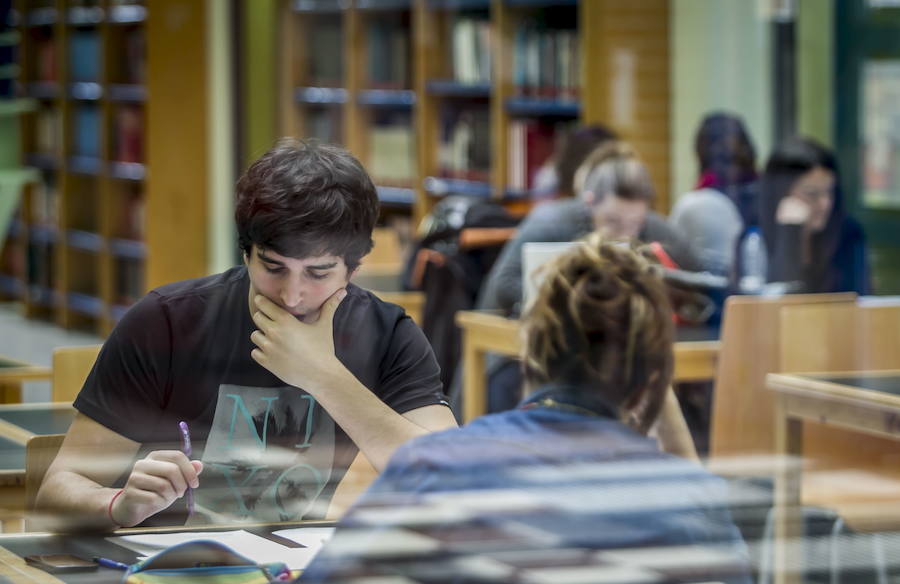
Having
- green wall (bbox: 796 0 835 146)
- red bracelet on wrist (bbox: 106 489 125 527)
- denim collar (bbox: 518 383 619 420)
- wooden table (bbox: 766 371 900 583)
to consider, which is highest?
green wall (bbox: 796 0 835 146)

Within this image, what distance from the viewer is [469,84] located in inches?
191

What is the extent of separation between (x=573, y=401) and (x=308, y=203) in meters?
0.38

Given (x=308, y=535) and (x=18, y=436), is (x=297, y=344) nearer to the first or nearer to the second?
(x=308, y=535)

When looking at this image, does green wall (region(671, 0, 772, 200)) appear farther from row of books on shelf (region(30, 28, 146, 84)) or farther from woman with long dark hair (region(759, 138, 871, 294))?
row of books on shelf (region(30, 28, 146, 84))

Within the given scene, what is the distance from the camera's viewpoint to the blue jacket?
1016 millimetres

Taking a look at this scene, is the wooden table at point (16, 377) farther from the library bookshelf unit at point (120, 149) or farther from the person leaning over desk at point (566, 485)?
the person leaning over desk at point (566, 485)

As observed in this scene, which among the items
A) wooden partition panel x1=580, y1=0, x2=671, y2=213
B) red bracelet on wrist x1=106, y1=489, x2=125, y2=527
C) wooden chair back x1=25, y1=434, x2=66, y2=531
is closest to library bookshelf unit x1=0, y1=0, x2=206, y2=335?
wooden partition panel x1=580, y1=0, x2=671, y2=213

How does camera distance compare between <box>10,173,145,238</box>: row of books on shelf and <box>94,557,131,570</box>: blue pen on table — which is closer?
<box>94,557,131,570</box>: blue pen on table

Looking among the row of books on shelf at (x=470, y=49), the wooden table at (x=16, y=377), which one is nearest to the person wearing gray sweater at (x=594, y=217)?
the wooden table at (x=16, y=377)

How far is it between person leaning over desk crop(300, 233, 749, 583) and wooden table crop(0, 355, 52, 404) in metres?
1.07

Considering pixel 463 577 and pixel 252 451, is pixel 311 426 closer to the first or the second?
pixel 252 451

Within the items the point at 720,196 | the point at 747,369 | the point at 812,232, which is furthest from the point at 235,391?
the point at 720,196

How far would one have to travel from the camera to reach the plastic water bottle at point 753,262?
3.67 m

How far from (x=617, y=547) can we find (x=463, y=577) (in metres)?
0.12
